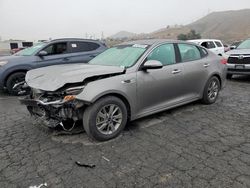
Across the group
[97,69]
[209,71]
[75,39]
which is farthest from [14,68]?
[209,71]

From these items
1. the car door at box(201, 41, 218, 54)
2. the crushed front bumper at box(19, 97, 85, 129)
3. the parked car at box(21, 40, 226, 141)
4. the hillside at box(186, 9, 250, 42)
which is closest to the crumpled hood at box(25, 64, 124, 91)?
the parked car at box(21, 40, 226, 141)

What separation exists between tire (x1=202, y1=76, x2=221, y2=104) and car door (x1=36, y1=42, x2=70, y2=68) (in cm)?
443

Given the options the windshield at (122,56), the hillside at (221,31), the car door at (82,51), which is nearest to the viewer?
the windshield at (122,56)

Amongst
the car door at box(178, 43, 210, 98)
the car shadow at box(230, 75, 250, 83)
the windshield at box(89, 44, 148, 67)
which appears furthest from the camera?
the car shadow at box(230, 75, 250, 83)

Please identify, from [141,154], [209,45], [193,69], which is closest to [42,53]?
[193,69]

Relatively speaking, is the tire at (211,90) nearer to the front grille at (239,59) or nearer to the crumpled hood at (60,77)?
the crumpled hood at (60,77)

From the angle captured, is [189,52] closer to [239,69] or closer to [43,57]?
[239,69]

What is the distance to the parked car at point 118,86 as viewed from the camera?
132 inches

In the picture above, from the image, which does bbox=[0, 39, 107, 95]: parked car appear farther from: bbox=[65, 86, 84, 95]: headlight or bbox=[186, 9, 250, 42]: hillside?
bbox=[186, 9, 250, 42]: hillside

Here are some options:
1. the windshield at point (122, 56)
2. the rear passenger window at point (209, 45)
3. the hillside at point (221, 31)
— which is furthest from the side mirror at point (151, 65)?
the hillside at point (221, 31)

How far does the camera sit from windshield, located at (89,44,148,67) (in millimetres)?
4059

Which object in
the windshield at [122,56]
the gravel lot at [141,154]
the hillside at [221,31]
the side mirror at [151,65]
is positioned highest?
the hillside at [221,31]

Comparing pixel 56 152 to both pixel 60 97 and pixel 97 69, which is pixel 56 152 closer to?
pixel 60 97

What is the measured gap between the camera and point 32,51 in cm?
728
